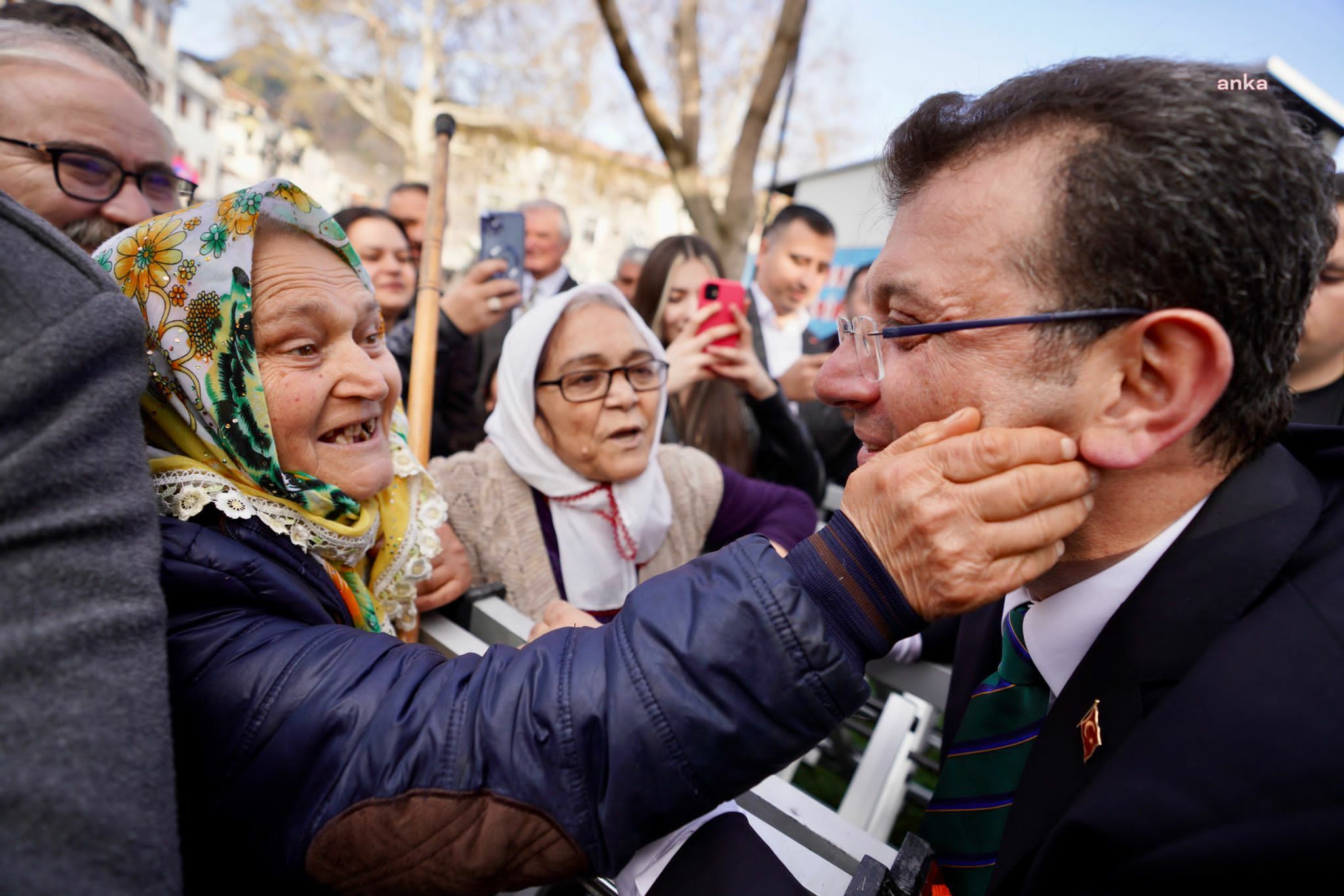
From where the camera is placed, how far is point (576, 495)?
266cm

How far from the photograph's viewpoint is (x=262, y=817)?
1156mm

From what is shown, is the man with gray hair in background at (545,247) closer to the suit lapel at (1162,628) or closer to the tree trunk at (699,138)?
the tree trunk at (699,138)

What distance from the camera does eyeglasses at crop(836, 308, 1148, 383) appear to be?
126cm

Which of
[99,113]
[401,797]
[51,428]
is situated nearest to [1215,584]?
[401,797]

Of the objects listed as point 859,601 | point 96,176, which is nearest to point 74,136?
point 96,176

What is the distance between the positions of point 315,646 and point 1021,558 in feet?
3.81

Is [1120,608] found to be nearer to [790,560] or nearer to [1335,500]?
[1335,500]

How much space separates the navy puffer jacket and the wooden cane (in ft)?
4.59

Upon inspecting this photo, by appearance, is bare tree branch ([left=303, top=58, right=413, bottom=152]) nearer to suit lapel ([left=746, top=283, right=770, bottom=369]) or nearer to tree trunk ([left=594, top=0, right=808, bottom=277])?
tree trunk ([left=594, top=0, right=808, bottom=277])

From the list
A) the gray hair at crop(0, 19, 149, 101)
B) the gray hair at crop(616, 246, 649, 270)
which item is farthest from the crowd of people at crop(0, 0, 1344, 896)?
the gray hair at crop(616, 246, 649, 270)

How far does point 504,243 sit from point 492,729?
2.85 meters

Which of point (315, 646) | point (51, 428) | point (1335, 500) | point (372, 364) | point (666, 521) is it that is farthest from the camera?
point (666, 521)

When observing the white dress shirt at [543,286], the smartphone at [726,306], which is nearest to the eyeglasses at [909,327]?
the smartphone at [726,306]

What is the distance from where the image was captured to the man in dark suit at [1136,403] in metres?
1.07
